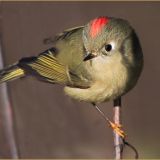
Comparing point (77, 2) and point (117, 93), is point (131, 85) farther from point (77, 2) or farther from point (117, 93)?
point (77, 2)

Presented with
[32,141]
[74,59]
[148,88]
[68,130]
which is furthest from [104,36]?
[148,88]

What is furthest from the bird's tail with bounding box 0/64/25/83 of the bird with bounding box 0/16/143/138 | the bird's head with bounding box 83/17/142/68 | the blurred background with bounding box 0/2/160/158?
the blurred background with bounding box 0/2/160/158

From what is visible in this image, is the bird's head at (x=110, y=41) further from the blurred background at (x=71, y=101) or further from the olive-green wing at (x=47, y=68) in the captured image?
the blurred background at (x=71, y=101)

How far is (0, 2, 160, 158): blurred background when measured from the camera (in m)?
3.85

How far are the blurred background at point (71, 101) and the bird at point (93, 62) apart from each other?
87 centimetres

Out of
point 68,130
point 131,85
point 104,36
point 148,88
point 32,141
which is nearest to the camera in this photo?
point 104,36

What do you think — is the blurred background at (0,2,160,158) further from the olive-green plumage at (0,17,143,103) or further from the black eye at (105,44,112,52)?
the black eye at (105,44,112,52)

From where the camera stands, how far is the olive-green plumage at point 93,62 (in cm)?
236

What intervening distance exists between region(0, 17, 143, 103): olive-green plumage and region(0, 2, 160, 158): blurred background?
2.83ft

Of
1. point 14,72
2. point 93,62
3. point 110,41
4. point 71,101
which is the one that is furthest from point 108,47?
point 71,101

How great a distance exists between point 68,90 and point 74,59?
0.16 meters

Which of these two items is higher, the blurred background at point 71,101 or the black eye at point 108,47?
the black eye at point 108,47

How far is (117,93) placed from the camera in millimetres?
2479

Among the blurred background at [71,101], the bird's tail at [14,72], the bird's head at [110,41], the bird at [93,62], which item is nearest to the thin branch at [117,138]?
the bird at [93,62]
